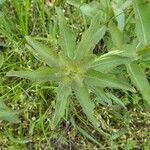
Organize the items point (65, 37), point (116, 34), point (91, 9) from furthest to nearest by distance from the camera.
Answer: point (91, 9) → point (116, 34) → point (65, 37)

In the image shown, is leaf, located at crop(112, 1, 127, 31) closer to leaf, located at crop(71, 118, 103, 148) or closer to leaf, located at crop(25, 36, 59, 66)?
leaf, located at crop(25, 36, 59, 66)

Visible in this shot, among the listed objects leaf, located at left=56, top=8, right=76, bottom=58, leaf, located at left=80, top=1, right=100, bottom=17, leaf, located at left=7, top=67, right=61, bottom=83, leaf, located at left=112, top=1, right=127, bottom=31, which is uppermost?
leaf, located at left=80, top=1, right=100, bottom=17

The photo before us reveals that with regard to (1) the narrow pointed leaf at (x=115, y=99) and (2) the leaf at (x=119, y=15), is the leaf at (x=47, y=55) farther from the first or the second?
(1) the narrow pointed leaf at (x=115, y=99)

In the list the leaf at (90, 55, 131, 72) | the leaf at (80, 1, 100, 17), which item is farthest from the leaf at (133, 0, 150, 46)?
the leaf at (80, 1, 100, 17)

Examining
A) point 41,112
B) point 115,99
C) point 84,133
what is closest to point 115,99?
point 115,99

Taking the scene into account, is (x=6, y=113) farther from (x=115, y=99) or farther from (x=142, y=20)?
(x=142, y=20)

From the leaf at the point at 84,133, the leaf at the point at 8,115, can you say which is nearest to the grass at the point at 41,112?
the leaf at the point at 84,133

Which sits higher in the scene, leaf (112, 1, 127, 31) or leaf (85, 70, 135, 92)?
Result: leaf (112, 1, 127, 31)
